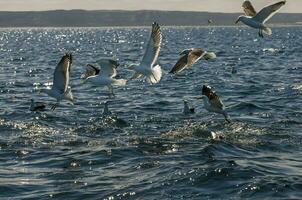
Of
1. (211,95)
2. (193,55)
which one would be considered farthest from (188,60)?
(211,95)

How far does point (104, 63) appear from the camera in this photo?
1772 centimetres

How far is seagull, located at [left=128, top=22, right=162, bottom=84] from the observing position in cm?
1661

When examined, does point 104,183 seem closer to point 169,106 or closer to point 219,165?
point 219,165

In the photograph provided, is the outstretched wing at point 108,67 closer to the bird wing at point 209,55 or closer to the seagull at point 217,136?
the bird wing at point 209,55

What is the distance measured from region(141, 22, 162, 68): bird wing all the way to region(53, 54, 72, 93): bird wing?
2.04 m

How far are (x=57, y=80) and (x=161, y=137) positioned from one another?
3.30 m

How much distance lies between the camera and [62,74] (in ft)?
56.8

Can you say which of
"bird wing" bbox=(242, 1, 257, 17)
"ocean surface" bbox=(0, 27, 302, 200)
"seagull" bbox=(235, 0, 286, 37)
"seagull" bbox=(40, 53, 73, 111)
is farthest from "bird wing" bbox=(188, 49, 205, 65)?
"seagull" bbox=(40, 53, 73, 111)

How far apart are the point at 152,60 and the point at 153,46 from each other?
499mm

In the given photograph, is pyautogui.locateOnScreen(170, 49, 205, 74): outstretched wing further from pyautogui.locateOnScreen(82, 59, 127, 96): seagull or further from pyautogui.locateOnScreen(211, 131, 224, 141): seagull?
pyautogui.locateOnScreen(211, 131, 224, 141): seagull

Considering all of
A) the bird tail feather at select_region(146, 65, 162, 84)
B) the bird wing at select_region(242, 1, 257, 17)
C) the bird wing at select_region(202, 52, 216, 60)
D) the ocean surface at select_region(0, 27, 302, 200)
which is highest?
the bird wing at select_region(242, 1, 257, 17)

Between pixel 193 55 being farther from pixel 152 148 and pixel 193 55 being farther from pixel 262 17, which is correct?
pixel 152 148

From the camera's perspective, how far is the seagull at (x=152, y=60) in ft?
54.5

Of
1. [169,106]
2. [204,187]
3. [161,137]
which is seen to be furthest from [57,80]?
[169,106]
